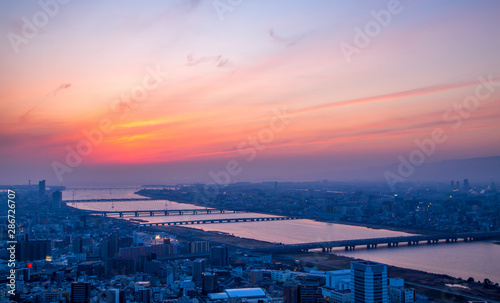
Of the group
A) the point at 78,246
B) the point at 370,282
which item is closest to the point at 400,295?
the point at 370,282

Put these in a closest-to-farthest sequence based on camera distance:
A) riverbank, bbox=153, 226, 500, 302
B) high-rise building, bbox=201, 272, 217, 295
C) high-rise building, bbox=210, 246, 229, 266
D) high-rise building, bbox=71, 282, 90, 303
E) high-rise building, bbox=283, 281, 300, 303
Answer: high-rise building, bbox=283, 281, 300, 303 → high-rise building, bbox=71, 282, 90, 303 → riverbank, bbox=153, 226, 500, 302 → high-rise building, bbox=201, 272, 217, 295 → high-rise building, bbox=210, 246, 229, 266

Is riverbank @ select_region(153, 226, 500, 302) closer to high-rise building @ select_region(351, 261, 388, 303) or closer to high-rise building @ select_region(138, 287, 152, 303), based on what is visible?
high-rise building @ select_region(351, 261, 388, 303)

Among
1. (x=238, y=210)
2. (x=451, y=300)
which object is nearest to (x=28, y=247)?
(x=451, y=300)

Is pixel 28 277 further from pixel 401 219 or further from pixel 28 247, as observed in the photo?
pixel 401 219

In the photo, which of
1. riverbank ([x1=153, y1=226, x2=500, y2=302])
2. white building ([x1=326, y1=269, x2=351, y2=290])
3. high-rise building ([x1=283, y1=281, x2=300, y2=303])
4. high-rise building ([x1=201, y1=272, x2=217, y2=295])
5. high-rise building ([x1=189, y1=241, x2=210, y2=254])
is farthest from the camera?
high-rise building ([x1=189, y1=241, x2=210, y2=254])

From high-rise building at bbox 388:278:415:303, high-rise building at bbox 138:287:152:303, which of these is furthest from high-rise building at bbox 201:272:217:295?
high-rise building at bbox 388:278:415:303

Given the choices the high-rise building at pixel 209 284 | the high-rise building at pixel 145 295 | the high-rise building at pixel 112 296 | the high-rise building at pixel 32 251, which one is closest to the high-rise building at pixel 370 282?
the high-rise building at pixel 209 284
